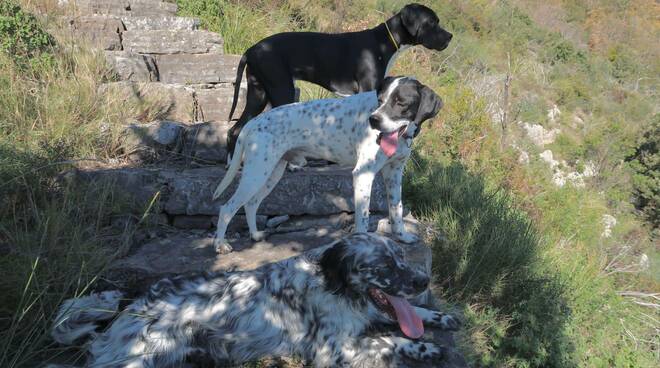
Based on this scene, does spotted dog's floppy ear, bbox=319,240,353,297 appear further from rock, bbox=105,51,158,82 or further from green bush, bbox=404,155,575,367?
rock, bbox=105,51,158,82

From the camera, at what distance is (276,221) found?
395cm

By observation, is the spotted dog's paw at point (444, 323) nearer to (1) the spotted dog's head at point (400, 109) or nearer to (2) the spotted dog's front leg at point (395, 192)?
(2) the spotted dog's front leg at point (395, 192)

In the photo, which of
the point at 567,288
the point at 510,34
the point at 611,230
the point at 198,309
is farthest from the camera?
the point at 510,34

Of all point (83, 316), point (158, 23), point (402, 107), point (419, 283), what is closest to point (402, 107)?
point (402, 107)

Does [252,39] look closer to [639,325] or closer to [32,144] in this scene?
[32,144]

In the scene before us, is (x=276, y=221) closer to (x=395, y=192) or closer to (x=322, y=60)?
(x=395, y=192)

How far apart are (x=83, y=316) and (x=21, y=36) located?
13.1 ft

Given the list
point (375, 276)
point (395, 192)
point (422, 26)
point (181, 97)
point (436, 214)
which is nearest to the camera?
point (375, 276)

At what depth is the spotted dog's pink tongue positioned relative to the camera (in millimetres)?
2959

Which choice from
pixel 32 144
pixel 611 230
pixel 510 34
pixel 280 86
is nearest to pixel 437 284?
pixel 280 86

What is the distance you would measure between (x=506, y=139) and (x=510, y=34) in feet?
51.3

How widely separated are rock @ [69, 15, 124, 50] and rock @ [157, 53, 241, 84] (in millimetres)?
684

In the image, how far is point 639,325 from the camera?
5.27 m

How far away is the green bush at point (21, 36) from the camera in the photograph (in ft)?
16.2
